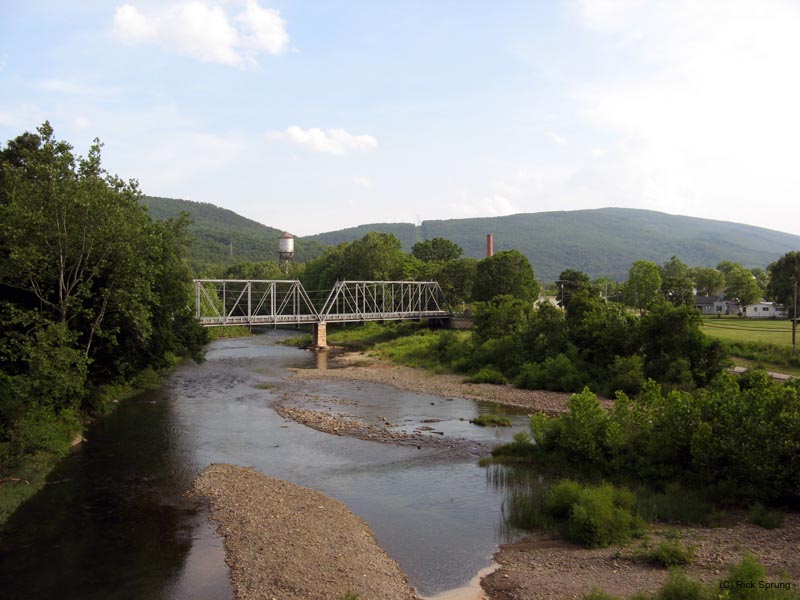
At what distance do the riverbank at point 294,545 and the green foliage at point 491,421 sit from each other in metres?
13.6

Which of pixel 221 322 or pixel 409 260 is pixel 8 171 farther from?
pixel 409 260

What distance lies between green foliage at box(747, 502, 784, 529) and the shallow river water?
759cm

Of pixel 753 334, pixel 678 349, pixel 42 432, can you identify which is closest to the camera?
pixel 42 432

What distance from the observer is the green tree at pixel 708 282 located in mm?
126500

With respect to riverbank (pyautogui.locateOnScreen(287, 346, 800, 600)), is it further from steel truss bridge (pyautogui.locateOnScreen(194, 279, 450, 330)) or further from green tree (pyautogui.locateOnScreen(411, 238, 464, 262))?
green tree (pyautogui.locateOnScreen(411, 238, 464, 262))

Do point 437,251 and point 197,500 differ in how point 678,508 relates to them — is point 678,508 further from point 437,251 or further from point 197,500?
point 437,251

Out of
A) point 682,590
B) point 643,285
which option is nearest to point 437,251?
point 643,285

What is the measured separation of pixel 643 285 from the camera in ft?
295

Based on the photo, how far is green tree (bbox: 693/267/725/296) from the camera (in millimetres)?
126500

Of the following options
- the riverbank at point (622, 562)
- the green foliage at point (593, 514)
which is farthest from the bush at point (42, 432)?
the green foliage at point (593, 514)

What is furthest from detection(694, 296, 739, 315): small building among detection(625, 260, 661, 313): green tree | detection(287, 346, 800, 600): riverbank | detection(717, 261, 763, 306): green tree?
detection(287, 346, 800, 600): riverbank

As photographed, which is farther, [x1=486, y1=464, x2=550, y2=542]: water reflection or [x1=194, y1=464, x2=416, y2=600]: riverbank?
[x1=486, y1=464, x2=550, y2=542]: water reflection

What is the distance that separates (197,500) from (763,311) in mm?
96107

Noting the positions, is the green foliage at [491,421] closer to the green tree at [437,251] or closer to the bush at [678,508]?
the bush at [678,508]
